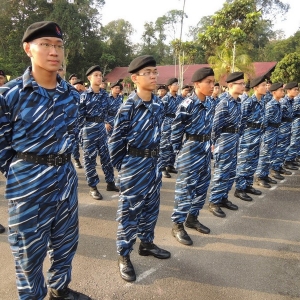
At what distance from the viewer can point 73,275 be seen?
9.43 ft

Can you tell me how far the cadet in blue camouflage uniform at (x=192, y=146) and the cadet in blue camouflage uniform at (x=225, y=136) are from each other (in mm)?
647

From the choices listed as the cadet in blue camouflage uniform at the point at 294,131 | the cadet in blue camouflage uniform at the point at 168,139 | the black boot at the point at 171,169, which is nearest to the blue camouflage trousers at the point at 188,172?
the cadet in blue camouflage uniform at the point at 168,139

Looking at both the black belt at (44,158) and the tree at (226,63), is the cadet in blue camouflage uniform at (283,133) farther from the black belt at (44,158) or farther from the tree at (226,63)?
the tree at (226,63)

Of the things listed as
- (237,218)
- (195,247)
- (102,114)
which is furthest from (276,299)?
(102,114)

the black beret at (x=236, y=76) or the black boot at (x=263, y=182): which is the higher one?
the black beret at (x=236, y=76)

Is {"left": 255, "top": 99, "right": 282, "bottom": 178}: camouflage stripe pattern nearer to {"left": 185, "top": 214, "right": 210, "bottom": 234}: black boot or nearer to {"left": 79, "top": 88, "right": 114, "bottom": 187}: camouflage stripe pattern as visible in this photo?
{"left": 185, "top": 214, "right": 210, "bottom": 234}: black boot

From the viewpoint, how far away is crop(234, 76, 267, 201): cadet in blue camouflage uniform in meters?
4.98

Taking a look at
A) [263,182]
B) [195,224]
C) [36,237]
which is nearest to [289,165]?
[263,182]

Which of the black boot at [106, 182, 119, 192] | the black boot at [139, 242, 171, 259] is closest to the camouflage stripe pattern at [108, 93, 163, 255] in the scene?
the black boot at [139, 242, 171, 259]

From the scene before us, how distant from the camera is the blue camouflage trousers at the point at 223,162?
431 cm

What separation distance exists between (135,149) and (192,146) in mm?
983

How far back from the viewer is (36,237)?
204 centimetres

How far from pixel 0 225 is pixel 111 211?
1494mm

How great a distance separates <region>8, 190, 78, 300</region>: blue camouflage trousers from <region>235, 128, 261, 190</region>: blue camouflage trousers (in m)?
3.53
